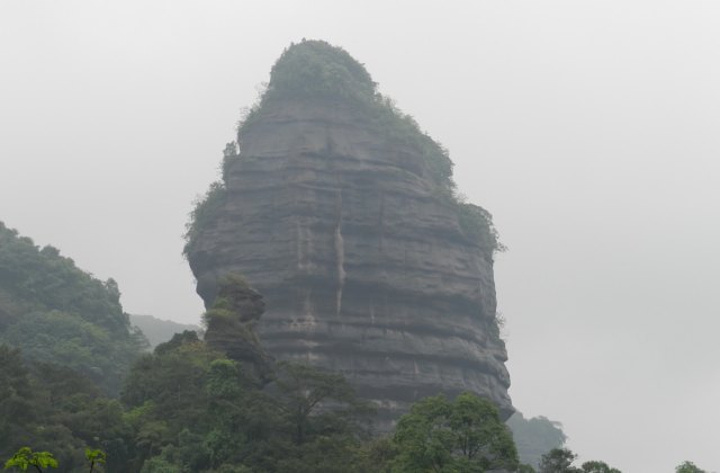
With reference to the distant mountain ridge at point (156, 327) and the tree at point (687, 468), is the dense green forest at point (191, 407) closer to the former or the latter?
the tree at point (687, 468)

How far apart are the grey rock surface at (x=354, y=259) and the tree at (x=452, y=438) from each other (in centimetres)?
3242

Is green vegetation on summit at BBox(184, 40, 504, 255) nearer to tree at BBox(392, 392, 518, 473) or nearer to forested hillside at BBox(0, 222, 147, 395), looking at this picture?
forested hillside at BBox(0, 222, 147, 395)

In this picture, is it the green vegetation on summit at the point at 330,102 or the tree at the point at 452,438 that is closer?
the tree at the point at 452,438

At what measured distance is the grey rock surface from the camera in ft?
227

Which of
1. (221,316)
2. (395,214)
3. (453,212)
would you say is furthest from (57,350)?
(453,212)

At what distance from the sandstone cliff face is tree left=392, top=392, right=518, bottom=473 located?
3256 cm

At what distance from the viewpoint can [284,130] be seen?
75.2 m

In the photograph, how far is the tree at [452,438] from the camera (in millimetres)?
33281

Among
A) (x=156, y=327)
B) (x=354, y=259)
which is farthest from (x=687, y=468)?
(x=156, y=327)

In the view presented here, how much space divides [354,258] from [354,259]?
0.07 metres

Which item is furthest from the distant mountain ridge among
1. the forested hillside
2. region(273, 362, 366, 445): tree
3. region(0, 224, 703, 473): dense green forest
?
region(273, 362, 366, 445): tree

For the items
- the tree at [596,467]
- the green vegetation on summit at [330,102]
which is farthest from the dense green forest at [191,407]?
the green vegetation on summit at [330,102]

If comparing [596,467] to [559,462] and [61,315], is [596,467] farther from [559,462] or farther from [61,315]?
[61,315]

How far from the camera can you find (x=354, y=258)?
71562mm
